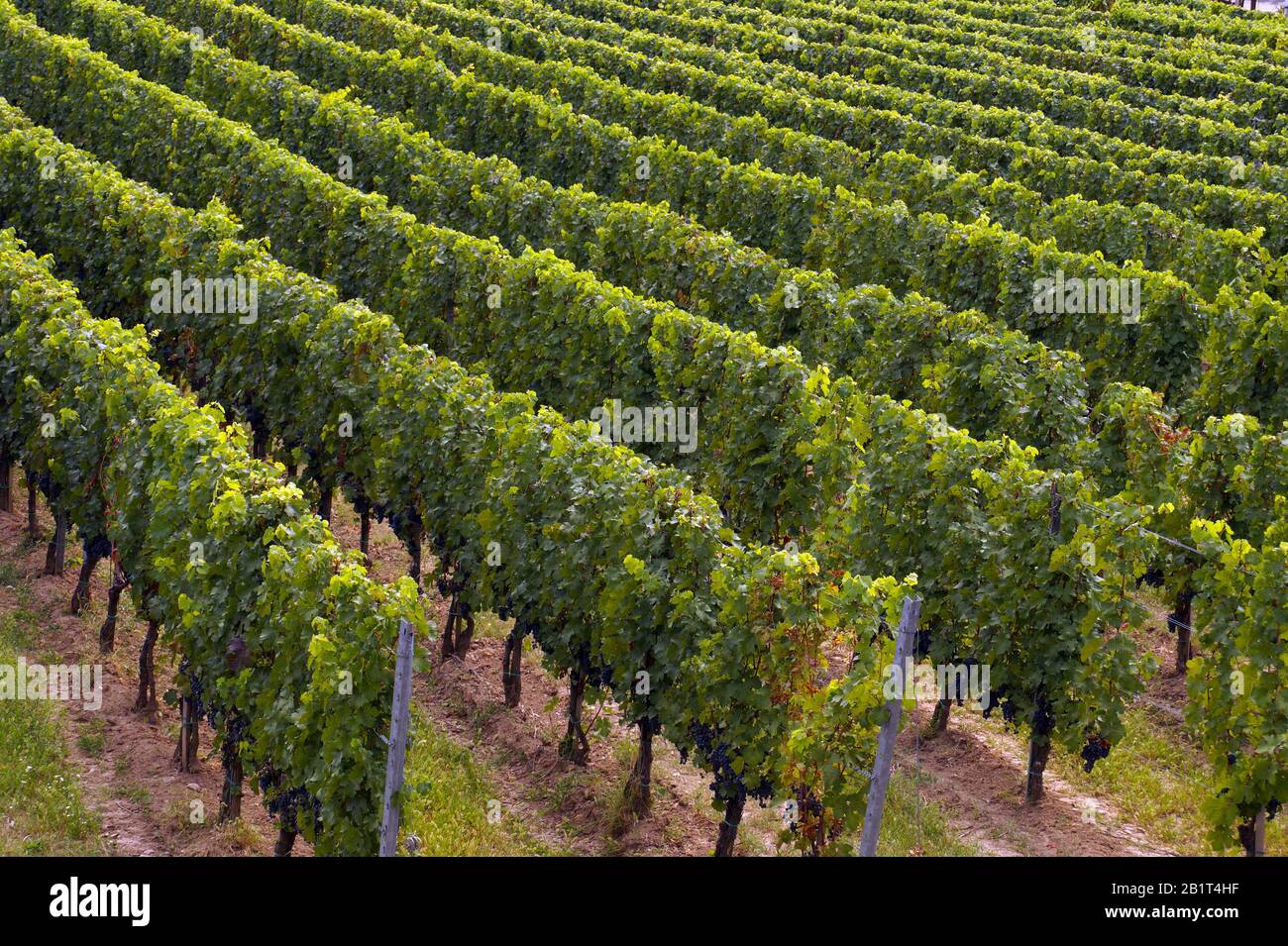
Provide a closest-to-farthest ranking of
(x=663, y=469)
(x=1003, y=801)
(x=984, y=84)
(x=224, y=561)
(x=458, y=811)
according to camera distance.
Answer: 1. (x=224, y=561)
2. (x=458, y=811)
3. (x=1003, y=801)
4. (x=663, y=469)
5. (x=984, y=84)

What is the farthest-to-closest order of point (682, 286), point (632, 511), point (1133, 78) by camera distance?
1. point (1133, 78)
2. point (682, 286)
3. point (632, 511)

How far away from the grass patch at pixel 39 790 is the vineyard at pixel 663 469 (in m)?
0.29

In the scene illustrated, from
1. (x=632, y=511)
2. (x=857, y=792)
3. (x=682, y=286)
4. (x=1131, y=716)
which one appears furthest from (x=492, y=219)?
(x=857, y=792)

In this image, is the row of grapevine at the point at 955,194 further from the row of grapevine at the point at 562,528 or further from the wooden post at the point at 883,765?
the wooden post at the point at 883,765

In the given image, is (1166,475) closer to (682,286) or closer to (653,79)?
(682,286)

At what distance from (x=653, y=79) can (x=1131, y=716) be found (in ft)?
66.2

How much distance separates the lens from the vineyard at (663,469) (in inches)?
423

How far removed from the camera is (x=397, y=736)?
30.3ft

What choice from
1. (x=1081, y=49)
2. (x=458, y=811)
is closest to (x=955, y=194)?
(x=458, y=811)

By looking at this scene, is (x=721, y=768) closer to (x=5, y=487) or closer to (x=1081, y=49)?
(x=5, y=487)

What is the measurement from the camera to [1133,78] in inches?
1368

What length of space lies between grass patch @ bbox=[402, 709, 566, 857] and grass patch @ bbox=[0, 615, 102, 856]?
249 cm
